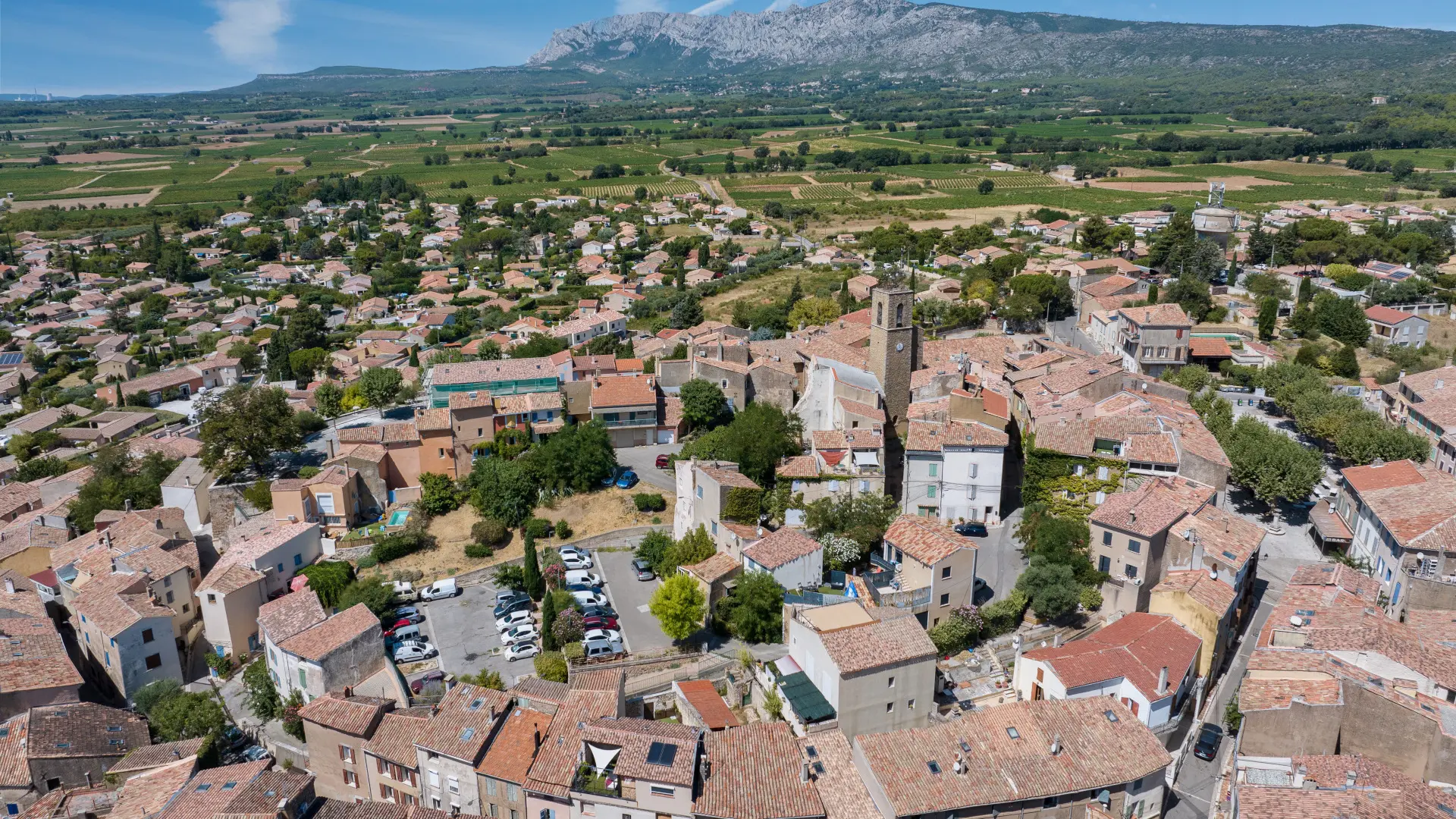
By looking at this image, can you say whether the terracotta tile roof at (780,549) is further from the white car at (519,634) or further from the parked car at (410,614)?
the parked car at (410,614)

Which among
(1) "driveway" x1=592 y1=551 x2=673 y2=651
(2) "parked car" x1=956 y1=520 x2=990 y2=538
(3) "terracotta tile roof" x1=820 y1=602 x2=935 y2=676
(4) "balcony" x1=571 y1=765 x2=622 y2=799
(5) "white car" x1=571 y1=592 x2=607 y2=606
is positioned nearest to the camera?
(4) "balcony" x1=571 y1=765 x2=622 y2=799

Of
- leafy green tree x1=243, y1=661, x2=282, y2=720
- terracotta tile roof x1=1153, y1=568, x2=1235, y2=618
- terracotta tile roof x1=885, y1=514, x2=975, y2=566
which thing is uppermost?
terracotta tile roof x1=885, y1=514, x2=975, y2=566

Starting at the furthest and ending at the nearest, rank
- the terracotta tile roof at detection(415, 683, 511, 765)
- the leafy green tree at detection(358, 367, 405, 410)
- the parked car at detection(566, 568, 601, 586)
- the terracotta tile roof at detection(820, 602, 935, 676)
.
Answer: the leafy green tree at detection(358, 367, 405, 410)
the parked car at detection(566, 568, 601, 586)
the terracotta tile roof at detection(820, 602, 935, 676)
the terracotta tile roof at detection(415, 683, 511, 765)

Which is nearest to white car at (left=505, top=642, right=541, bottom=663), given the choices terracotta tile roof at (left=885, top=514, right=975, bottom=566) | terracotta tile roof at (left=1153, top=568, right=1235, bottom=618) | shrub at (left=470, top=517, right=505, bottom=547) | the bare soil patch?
shrub at (left=470, top=517, right=505, bottom=547)

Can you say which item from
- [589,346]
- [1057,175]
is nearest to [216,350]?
[589,346]

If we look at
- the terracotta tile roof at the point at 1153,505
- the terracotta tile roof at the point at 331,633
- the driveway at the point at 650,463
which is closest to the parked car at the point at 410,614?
the terracotta tile roof at the point at 331,633

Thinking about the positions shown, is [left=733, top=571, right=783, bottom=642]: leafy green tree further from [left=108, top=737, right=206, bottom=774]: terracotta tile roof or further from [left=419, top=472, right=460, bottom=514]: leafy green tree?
[left=419, top=472, right=460, bottom=514]: leafy green tree
